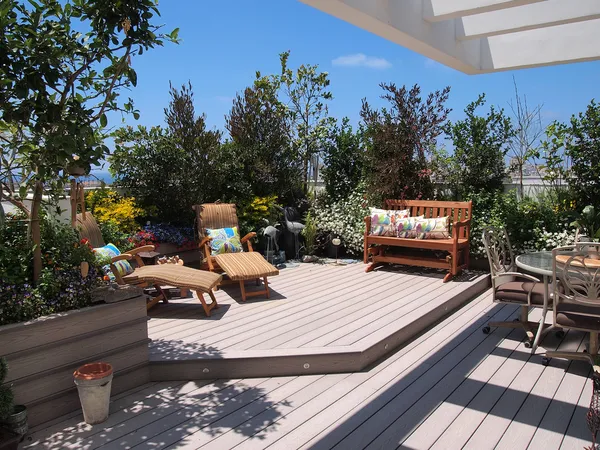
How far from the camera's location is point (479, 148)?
6.46 m

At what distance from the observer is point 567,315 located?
341 centimetres

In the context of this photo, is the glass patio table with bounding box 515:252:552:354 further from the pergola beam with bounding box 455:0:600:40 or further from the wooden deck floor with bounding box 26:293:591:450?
the pergola beam with bounding box 455:0:600:40

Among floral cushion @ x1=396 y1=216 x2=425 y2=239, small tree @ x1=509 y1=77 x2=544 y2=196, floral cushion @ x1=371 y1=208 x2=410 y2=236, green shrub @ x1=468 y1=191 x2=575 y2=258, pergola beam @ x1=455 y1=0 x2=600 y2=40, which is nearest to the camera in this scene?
pergola beam @ x1=455 y1=0 x2=600 y2=40

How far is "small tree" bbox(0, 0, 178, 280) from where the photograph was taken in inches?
94.4

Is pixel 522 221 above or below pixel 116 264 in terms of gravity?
above

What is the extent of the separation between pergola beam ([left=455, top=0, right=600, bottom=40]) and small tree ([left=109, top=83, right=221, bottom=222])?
Result: 3.57 meters

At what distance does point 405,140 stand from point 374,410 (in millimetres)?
4527

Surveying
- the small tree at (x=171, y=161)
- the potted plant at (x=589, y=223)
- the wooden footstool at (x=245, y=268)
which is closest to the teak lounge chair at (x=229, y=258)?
the wooden footstool at (x=245, y=268)

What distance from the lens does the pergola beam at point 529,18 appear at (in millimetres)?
4027

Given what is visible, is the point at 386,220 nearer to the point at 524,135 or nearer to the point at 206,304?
the point at 524,135

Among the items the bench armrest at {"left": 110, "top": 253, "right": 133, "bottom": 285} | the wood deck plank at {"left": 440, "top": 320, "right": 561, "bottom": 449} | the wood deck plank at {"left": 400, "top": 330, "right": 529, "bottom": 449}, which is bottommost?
the wood deck plank at {"left": 440, "top": 320, "right": 561, "bottom": 449}

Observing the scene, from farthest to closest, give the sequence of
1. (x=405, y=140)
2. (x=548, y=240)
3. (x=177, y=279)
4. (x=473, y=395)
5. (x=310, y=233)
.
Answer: (x=310, y=233) → (x=405, y=140) → (x=548, y=240) → (x=177, y=279) → (x=473, y=395)

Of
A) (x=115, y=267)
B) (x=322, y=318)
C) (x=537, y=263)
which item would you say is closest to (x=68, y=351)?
(x=115, y=267)

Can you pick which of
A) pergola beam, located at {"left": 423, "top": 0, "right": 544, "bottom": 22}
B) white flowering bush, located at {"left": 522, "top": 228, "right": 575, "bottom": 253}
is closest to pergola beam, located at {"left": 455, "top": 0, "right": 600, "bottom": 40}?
pergola beam, located at {"left": 423, "top": 0, "right": 544, "bottom": 22}
